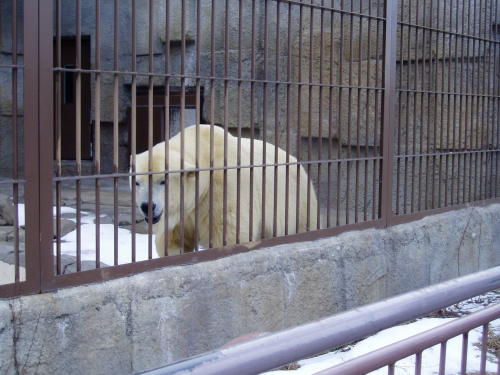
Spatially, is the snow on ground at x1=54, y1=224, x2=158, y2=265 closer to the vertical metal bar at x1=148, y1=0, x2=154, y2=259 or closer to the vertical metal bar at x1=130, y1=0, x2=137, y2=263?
the vertical metal bar at x1=148, y1=0, x2=154, y2=259

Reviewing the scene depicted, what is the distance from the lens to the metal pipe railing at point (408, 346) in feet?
4.25

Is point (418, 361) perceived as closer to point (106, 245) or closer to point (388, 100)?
point (388, 100)

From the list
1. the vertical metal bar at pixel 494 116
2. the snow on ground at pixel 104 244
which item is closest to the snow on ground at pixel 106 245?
the snow on ground at pixel 104 244

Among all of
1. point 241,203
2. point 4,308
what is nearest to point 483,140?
point 241,203

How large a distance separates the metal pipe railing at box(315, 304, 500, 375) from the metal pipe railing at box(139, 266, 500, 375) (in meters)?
0.04

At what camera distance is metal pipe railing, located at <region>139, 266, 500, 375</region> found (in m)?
1.08

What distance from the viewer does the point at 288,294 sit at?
4086mm

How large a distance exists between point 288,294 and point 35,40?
204cm

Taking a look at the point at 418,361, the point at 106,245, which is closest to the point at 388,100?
the point at 106,245

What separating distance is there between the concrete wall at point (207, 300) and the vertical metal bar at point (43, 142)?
211mm

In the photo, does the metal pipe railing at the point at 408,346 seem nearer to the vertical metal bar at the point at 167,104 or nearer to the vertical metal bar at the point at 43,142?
the vertical metal bar at the point at 43,142

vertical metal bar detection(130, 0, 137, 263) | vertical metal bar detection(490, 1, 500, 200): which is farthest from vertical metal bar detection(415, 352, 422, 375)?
vertical metal bar detection(490, 1, 500, 200)

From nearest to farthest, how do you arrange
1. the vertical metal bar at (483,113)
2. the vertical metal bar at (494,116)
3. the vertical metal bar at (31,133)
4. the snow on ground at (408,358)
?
the vertical metal bar at (31,133)
the snow on ground at (408,358)
the vertical metal bar at (483,113)
the vertical metal bar at (494,116)

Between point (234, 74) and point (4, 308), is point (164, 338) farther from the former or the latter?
point (234, 74)
